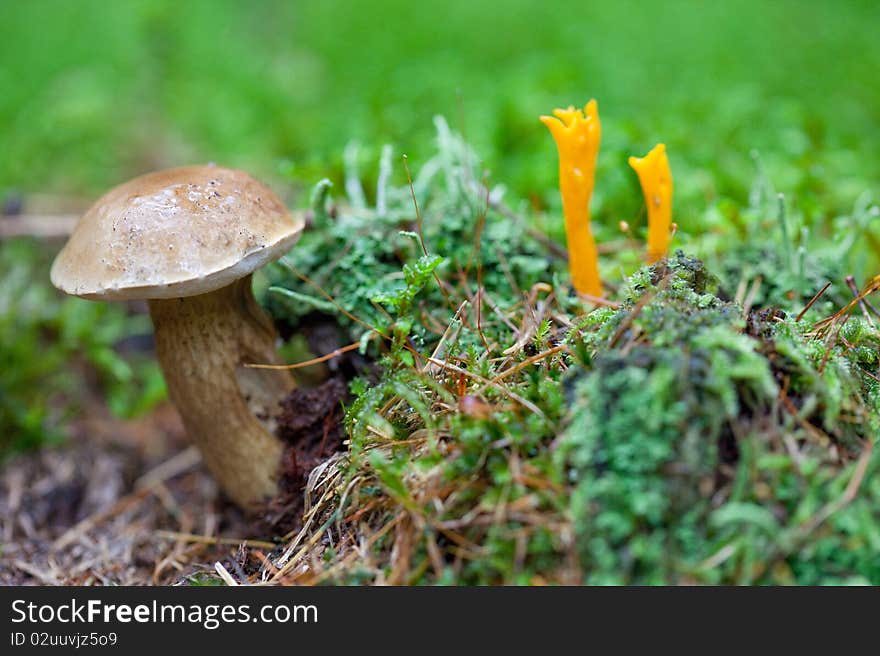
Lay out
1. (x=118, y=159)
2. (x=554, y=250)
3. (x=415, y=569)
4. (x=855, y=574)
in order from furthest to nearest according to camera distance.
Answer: (x=118, y=159), (x=554, y=250), (x=415, y=569), (x=855, y=574)

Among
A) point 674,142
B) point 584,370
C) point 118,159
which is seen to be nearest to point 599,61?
point 674,142

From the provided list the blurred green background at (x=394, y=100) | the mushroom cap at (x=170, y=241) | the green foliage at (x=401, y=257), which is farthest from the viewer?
the blurred green background at (x=394, y=100)

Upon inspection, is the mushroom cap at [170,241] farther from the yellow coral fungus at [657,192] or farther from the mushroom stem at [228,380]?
the yellow coral fungus at [657,192]

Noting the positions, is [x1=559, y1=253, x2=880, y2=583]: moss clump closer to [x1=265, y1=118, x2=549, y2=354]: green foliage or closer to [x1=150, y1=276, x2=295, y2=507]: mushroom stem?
[x1=265, y1=118, x2=549, y2=354]: green foliage

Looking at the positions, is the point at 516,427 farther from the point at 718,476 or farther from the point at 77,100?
the point at 77,100

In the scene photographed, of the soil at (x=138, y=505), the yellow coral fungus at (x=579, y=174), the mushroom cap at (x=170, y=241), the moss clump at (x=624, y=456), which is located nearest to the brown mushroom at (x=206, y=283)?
the mushroom cap at (x=170, y=241)

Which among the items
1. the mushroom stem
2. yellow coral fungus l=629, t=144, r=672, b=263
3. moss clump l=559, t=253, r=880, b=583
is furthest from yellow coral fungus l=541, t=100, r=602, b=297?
the mushroom stem
